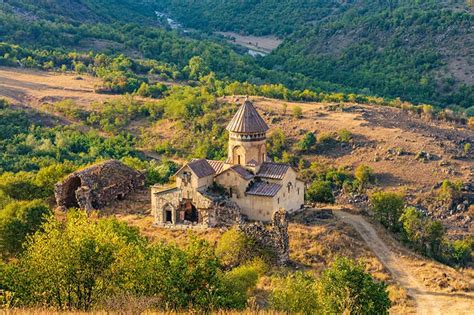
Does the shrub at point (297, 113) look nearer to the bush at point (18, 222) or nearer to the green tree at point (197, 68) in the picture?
the green tree at point (197, 68)

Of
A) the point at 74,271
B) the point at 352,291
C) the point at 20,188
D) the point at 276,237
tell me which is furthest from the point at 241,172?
the point at 74,271

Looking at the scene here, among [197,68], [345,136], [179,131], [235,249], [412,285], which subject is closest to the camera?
[412,285]

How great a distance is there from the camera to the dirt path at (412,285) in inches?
1139

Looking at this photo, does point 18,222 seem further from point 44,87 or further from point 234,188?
point 44,87

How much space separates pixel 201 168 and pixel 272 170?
3507mm

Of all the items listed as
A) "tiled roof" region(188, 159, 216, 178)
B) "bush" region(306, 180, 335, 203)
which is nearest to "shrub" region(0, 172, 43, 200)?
"tiled roof" region(188, 159, 216, 178)

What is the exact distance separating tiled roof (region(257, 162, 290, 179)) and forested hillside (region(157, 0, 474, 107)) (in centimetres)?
5703

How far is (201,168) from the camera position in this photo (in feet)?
118

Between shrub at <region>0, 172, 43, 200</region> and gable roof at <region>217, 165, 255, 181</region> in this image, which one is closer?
gable roof at <region>217, 165, 255, 181</region>

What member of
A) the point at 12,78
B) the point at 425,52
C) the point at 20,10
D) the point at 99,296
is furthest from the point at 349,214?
the point at 20,10

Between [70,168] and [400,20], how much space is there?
253 feet

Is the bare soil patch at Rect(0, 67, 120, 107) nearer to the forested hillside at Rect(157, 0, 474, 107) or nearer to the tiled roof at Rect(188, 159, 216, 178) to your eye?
the forested hillside at Rect(157, 0, 474, 107)

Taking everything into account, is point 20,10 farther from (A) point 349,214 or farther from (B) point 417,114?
(A) point 349,214

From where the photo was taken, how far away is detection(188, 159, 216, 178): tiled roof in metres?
35.3
